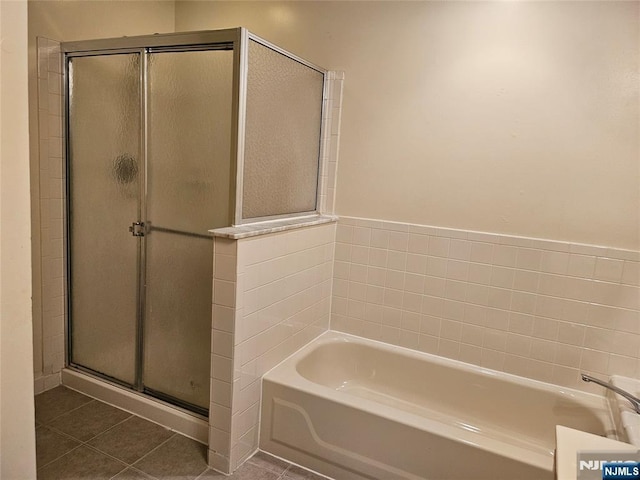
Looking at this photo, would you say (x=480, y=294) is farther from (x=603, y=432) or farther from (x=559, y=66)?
(x=559, y=66)

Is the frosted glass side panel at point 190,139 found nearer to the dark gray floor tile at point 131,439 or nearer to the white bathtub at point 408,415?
the white bathtub at point 408,415

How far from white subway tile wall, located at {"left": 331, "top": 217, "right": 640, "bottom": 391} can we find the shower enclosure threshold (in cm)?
99

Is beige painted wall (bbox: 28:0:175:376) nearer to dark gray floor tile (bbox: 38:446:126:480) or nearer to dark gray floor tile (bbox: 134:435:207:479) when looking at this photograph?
dark gray floor tile (bbox: 38:446:126:480)

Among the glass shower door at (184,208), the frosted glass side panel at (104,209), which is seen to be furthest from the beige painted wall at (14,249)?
the frosted glass side panel at (104,209)

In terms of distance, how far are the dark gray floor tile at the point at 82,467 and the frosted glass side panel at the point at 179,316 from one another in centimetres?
41

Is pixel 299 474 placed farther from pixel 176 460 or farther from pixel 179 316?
pixel 179 316

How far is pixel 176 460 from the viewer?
2.04 metres

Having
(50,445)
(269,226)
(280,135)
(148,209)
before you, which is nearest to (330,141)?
(280,135)

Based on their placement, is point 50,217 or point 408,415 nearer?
point 408,415

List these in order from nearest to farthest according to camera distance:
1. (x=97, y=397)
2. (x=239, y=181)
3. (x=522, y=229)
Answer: (x=239, y=181)
(x=522, y=229)
(x=97, y=397)

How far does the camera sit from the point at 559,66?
79.8 inches

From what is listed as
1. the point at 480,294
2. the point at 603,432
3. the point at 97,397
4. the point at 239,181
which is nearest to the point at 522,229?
the point at 480,294

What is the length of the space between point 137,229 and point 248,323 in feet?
2.79

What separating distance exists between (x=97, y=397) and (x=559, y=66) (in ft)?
9.71
